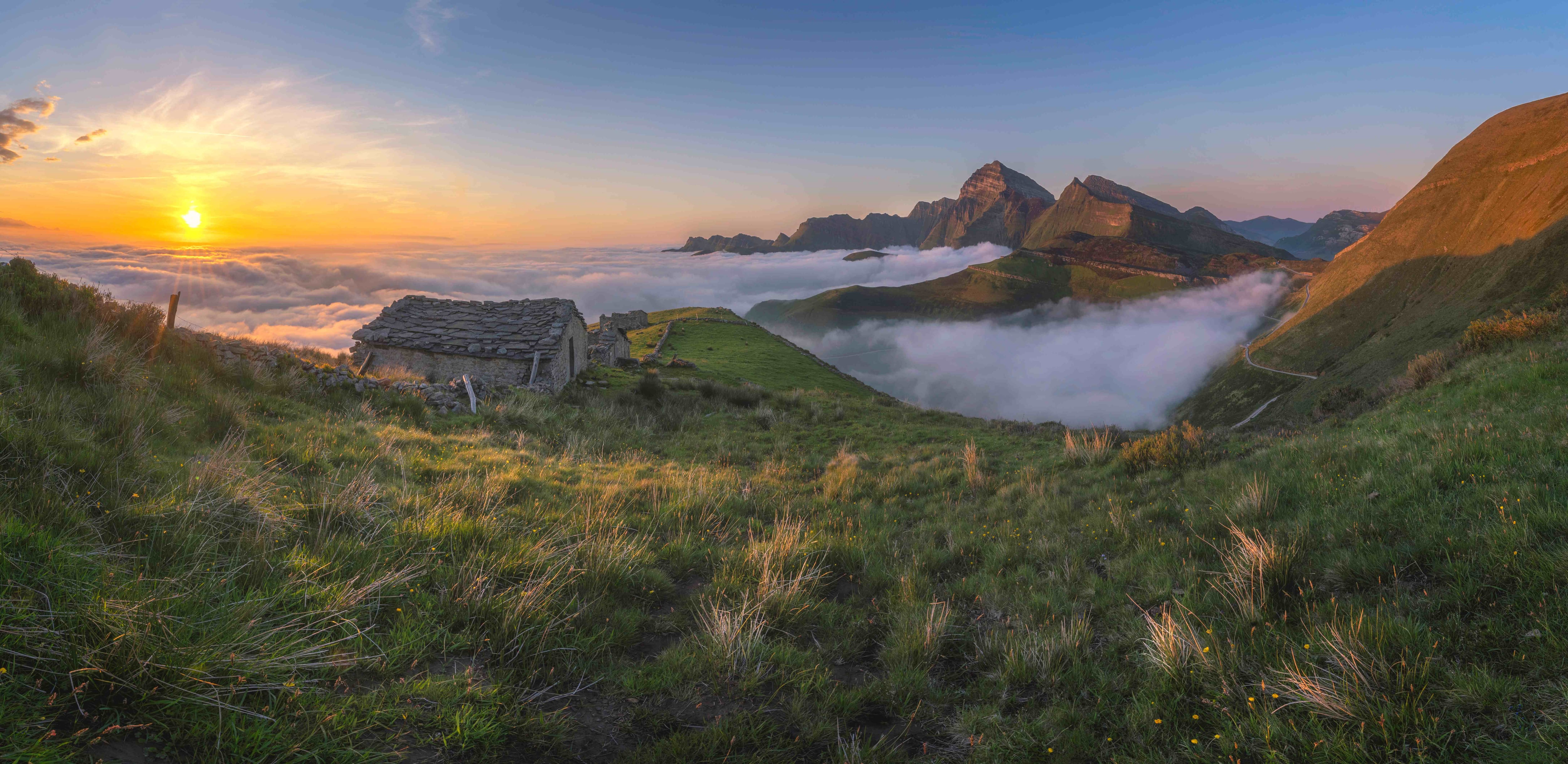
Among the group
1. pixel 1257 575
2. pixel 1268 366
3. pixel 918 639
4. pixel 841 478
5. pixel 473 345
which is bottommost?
pixel 1268 366

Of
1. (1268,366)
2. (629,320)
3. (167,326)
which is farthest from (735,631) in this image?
(1268,366)

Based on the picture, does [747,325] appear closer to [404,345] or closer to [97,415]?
[404,345]

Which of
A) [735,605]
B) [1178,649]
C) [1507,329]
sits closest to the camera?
[1178,649]

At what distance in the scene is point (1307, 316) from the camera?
57.6 m

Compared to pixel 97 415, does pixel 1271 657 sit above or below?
below

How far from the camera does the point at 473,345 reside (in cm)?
2578

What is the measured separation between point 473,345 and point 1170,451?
1051 inches

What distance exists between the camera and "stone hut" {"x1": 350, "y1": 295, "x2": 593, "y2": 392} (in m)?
25.3

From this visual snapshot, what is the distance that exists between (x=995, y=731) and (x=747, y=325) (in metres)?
79.0

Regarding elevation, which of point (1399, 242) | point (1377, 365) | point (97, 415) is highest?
point (1399, 242)

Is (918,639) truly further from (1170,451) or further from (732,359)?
(732,359)

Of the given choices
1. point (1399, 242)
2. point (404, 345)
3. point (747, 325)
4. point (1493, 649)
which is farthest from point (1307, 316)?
point (404, 345)

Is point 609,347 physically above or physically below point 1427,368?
below

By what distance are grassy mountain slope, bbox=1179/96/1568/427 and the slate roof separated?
120 feet
